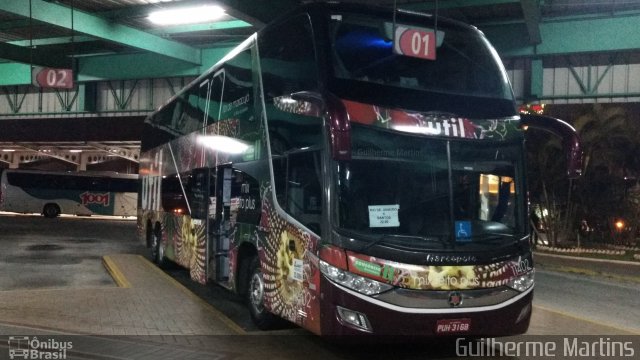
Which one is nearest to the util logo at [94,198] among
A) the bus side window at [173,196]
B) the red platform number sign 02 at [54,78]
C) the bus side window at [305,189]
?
the red platform number sign 02 at [54,78]

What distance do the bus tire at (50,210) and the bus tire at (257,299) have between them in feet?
118

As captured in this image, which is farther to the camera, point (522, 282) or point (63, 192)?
point (63, 192)

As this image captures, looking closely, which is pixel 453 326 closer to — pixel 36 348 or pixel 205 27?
pixel 36 348

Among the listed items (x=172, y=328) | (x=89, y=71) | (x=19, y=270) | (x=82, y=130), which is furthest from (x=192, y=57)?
(x=172, y=328)

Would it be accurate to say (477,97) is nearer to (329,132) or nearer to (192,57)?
(329,132)

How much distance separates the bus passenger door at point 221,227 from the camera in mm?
9750

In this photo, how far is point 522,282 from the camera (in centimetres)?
670

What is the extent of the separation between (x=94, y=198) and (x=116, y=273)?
30.9 meters

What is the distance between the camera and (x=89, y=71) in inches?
893

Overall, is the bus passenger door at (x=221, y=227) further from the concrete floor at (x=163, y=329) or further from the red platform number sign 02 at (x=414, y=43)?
the red platform number sign 02 at (x=414, y=43)

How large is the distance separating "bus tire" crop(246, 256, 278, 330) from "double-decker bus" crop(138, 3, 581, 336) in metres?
0.03

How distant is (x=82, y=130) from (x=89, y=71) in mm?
8144

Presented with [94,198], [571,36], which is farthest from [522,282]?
[94,198]

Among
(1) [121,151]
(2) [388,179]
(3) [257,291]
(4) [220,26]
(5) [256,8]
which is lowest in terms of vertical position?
(3) [257,291]
